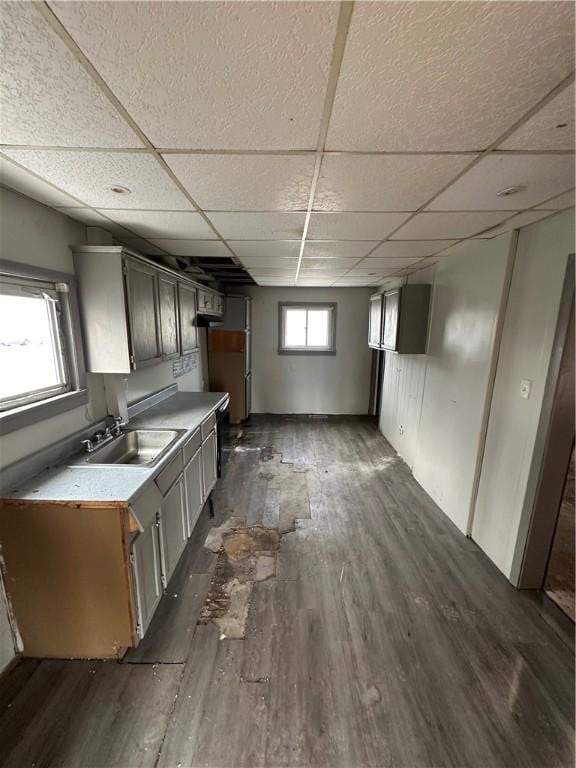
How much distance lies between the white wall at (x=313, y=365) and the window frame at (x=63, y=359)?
400cm

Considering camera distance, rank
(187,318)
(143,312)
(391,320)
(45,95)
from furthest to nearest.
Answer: (391,320) < (187,318) < (143,312) < (45,95)

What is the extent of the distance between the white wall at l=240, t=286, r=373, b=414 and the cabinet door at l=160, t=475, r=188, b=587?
398 centimetres

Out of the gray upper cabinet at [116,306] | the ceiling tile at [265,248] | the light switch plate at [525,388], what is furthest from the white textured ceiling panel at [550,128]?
the gray upper cabinet at [116,306]

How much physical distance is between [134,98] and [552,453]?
8.89ft

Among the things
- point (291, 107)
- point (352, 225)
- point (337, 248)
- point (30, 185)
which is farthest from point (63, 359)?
point (337, 248)

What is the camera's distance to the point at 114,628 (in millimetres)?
1578

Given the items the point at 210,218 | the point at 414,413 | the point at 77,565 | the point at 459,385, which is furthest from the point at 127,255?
the point at 414,413

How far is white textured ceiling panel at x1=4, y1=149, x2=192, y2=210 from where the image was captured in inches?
49.4

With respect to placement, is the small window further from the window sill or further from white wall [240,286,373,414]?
white wall [240,286,373,414]

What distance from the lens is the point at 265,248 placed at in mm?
2705

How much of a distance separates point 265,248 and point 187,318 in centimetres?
121

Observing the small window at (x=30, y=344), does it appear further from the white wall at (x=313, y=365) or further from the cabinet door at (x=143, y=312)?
the white wall at (x=313, y=365)

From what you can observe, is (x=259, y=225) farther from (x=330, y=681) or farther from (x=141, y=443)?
(x=330, y=681)

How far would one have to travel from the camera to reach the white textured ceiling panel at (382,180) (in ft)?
4.09
